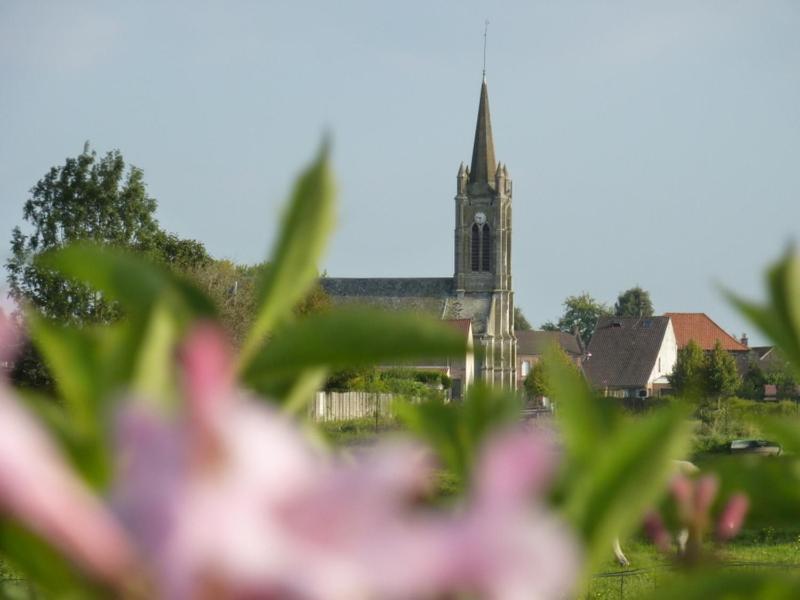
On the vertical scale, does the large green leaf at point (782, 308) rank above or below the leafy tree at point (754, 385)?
below

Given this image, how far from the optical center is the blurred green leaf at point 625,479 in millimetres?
401

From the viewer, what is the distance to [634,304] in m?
88.1

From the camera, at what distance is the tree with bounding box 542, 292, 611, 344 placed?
91938 mm

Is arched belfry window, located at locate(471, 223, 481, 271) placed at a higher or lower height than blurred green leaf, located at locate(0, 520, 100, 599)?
higher

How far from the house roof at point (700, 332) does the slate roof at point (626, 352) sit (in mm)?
4050

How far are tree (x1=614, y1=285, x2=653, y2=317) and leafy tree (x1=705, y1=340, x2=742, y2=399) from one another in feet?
132

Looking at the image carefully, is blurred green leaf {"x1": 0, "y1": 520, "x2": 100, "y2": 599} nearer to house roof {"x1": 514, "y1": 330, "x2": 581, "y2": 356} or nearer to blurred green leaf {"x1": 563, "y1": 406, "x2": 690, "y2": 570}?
blurred green leaf {"x1": 563, "y1": 406, "x2": 690, "y2": 570}

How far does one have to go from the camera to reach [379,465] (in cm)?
24

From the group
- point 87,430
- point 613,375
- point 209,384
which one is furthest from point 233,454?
point 613,375

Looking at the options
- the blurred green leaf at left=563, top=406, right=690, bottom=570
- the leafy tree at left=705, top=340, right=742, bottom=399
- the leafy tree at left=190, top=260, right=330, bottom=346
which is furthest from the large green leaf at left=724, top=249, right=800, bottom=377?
the leafy tree at left=705, top=340, right=742, bottom=399

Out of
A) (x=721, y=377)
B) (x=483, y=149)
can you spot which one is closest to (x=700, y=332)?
(x=483, y=149)

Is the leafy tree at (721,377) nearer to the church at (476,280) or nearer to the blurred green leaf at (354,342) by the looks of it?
the church at (476,280)

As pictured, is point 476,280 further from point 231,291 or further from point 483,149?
point 231,291

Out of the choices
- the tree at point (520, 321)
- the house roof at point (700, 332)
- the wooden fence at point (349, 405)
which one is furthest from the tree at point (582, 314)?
the wooden fence at point (349, 405)
